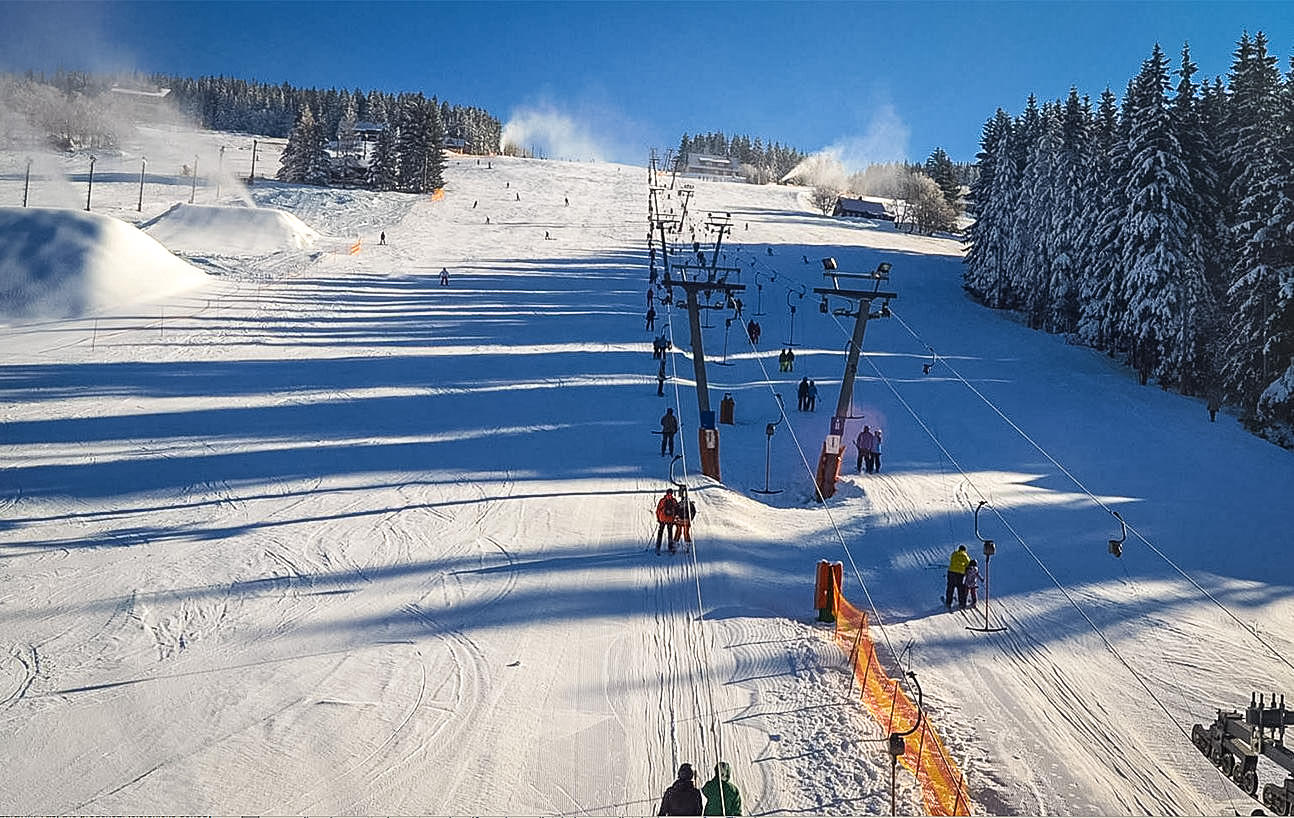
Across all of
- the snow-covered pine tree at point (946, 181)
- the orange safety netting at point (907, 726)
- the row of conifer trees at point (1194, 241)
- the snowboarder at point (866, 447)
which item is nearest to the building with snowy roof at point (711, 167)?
the snow-covered pine tree at point (946, 181)

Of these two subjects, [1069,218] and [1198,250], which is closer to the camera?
[1198,250]

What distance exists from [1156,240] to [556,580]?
28863 millimetres

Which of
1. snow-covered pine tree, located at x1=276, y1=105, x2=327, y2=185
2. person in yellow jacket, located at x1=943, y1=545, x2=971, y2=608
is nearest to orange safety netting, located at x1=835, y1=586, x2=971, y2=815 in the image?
person in yellow jacket, located at x1=943, y1=545, x2=971, y2=608

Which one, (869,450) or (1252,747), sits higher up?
(1252,747)

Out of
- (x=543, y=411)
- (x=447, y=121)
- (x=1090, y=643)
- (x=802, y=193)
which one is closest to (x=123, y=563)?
(x=543, y=411)

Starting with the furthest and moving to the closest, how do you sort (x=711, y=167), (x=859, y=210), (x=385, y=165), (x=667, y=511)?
(x=711, y=167)
(x=859, y=210)
(x=385, y=165)
(x=667, y=511)

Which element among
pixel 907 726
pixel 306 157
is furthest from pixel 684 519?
pixel 306 157

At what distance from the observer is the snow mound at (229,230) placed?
178ft

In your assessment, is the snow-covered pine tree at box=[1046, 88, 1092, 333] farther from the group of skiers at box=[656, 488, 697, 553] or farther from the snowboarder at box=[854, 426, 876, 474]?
the group of skiers at box=[656, 488, 697, 553]

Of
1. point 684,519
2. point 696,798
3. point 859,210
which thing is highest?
point 859,210

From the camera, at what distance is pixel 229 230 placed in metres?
57.3

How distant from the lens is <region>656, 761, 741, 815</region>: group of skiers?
664cm

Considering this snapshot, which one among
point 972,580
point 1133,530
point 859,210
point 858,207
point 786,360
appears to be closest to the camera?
point 972,580

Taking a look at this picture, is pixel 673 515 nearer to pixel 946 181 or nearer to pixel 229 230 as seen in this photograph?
pixel 229 230
